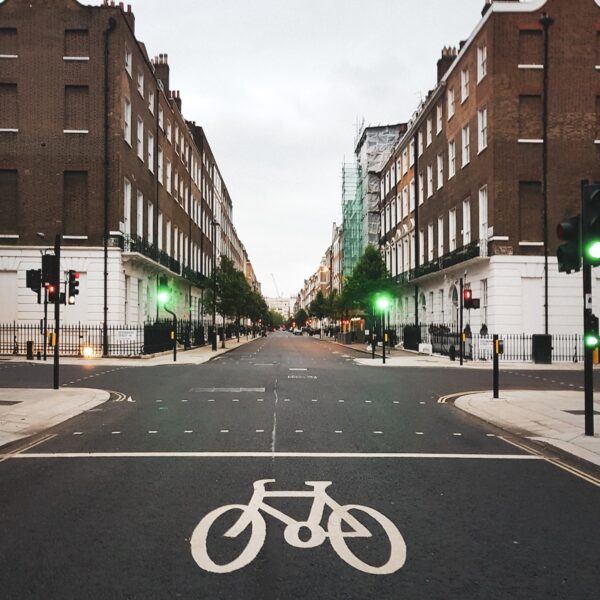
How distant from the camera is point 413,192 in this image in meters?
47.1

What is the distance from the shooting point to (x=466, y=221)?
33938 mm

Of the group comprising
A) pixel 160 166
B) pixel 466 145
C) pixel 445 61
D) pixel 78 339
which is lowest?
pixel 78 339

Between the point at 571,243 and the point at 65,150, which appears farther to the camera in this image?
the point at 65,150

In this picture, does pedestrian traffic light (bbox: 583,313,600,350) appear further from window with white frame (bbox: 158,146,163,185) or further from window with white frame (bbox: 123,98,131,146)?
window with white frame (bbox: 158,146,163,185)

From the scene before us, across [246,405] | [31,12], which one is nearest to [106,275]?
[31,12]

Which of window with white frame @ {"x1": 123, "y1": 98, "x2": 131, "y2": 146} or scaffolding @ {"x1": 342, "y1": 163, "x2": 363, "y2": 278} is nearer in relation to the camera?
window with white frame @ {"x1": 123, "y1": 98, "x2": 131, "y2": 146}

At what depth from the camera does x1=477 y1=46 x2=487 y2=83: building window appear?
3083cm

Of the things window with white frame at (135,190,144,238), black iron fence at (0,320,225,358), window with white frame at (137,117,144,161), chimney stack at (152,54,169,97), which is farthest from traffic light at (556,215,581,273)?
chimney stack at (152,54,169,97)

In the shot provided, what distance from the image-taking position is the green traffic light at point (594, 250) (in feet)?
26.8

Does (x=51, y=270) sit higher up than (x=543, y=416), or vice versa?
(x=51, y=270)

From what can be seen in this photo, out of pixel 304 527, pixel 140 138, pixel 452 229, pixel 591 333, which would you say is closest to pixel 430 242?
pixel 452 229

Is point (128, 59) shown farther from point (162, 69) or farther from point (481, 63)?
point (481, 63)

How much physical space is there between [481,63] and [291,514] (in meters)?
31.0

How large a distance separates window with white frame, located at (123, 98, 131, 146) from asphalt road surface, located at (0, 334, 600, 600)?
80.8ft
